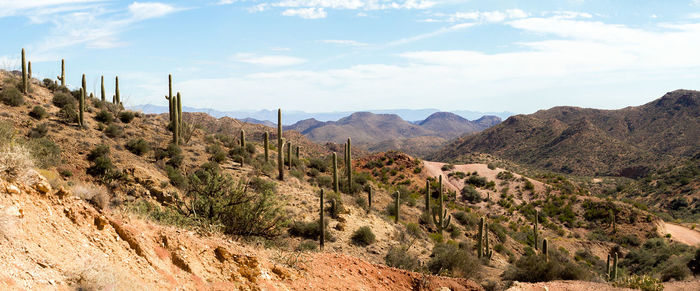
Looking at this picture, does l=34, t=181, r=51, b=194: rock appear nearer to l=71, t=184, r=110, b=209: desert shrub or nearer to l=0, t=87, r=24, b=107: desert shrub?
l=71, t=184, r=110, b=209: desert shrub

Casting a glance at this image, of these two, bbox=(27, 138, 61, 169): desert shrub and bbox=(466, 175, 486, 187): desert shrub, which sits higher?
bbox=(27, 138, 61, 169): desert shrub

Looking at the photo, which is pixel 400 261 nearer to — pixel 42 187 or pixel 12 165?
pixel 42 187

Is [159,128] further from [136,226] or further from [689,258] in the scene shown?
[689,258]

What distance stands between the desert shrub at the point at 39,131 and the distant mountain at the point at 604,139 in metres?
73.2

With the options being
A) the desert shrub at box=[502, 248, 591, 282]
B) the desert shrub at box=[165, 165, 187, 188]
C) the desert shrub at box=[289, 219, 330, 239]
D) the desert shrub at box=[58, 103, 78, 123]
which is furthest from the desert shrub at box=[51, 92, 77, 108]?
the desert shrub at box=[502, 248, 591, 282]

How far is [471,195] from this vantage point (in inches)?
1773

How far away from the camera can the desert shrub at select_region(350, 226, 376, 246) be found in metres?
18.6

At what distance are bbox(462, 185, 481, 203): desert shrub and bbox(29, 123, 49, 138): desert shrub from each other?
3691cm

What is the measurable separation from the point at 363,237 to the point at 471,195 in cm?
2899

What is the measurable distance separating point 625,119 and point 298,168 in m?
98.5


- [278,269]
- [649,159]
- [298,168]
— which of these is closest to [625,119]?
[649,159]

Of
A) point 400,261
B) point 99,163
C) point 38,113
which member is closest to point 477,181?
point 400,261

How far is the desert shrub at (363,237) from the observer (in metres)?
18.6

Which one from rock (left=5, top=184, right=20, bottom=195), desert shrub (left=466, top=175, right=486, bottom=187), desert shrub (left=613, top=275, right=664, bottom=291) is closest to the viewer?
rock (left=5, top=184, right=20, bottom=195)
